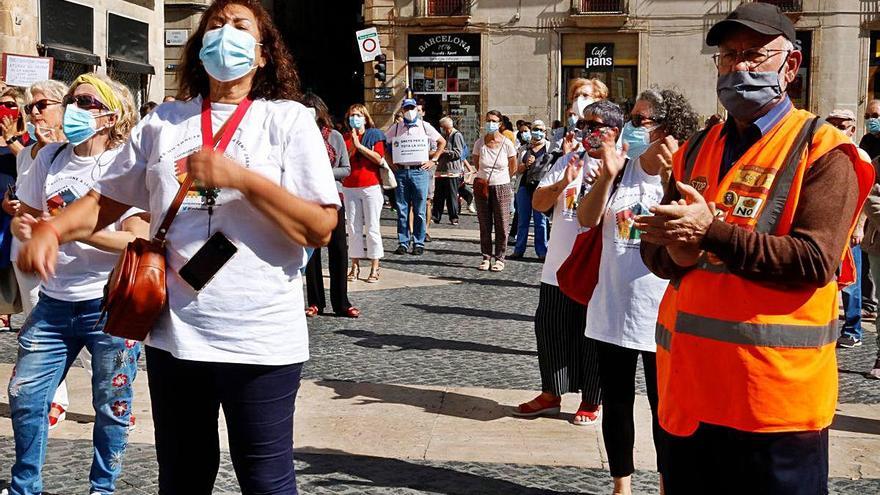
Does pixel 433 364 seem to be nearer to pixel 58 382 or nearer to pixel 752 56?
pixel 58 382

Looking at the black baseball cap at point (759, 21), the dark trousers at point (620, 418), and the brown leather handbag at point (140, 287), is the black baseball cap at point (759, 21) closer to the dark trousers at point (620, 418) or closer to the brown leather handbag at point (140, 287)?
the brown leather handbag at point (140, 287)

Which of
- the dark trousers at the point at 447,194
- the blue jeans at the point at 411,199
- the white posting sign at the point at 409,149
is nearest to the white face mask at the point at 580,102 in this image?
the white posting sign at the point at 409,149

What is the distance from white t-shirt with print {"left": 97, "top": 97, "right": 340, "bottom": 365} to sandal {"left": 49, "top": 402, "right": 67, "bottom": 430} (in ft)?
9.34

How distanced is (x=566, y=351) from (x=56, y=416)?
2700mm

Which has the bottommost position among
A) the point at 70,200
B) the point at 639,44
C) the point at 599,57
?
the point at 70,200

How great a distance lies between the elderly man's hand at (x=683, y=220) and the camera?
2627mm

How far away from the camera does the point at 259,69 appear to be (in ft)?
10.4

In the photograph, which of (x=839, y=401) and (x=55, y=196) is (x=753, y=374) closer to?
(x=55, y=196)

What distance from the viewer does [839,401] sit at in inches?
253

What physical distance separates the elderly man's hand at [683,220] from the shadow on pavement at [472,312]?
6.62 m

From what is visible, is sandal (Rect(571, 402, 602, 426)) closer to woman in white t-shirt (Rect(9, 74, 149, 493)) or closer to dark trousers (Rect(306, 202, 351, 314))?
woman in white t-shirt (Rect(9, 74, 149, 493))

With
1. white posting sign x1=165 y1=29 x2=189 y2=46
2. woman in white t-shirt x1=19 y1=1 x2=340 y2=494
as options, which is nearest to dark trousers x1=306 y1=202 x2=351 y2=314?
woman in white t-shirt x1=19 y1=1 x2=340 y2=494

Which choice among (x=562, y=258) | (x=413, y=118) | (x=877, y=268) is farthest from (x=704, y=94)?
(x=562, y=258)

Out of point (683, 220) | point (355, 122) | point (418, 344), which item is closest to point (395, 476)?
point (683, 220)
